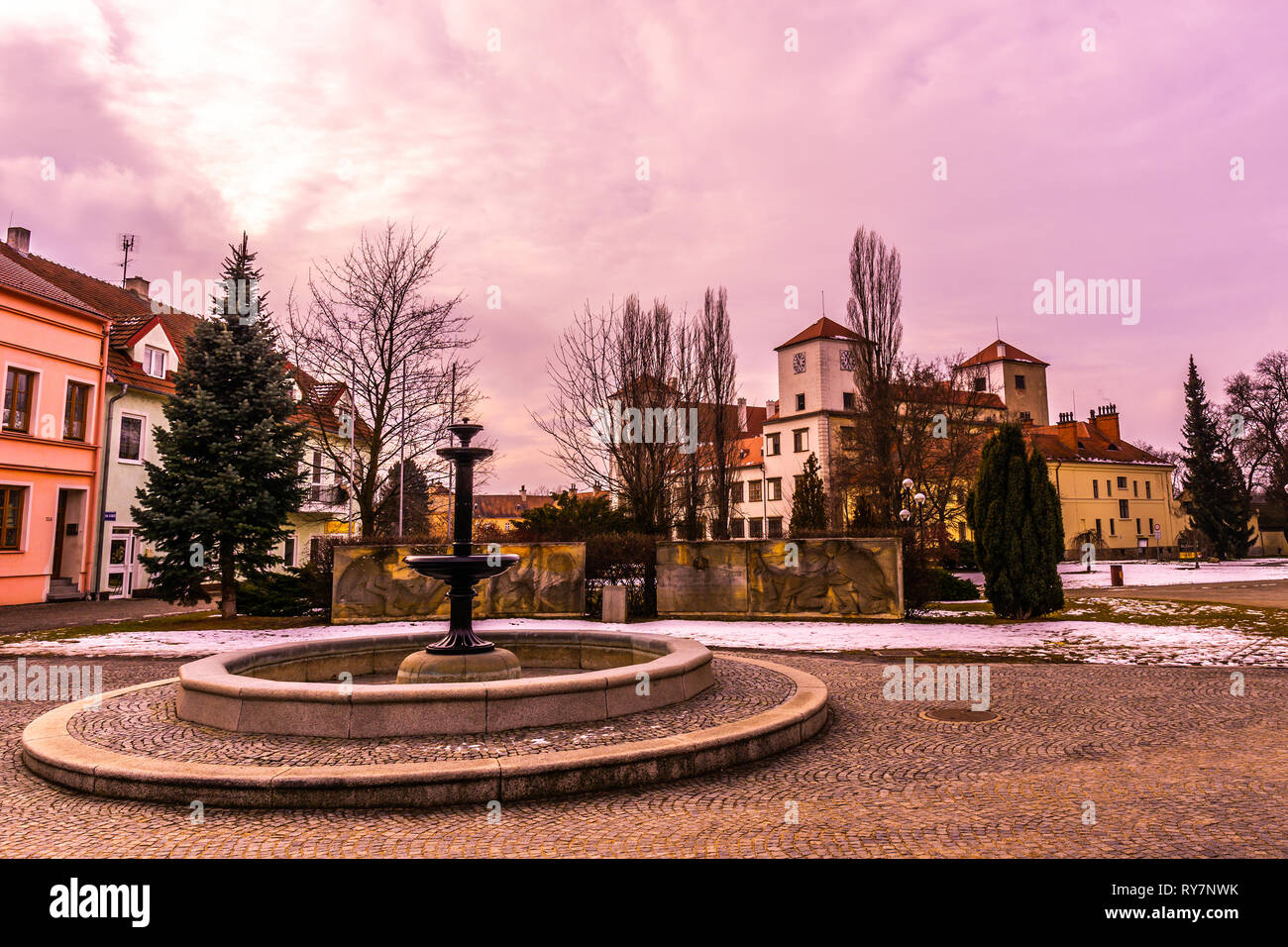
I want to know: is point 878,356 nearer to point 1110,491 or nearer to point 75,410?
point 75,410

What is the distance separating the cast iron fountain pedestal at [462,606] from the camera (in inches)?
314

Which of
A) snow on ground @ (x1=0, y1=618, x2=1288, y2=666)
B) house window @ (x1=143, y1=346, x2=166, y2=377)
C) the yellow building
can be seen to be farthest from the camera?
the yellow building

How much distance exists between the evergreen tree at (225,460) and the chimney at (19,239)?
60.4 ft

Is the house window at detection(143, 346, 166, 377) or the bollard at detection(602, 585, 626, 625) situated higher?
the house window at detection(143, 346, 166, 377)

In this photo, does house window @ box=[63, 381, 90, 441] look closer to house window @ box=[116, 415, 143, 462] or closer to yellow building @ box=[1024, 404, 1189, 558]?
house window @ box=[116, 415, 143, 462]

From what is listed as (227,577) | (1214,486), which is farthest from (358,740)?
(1214,486)

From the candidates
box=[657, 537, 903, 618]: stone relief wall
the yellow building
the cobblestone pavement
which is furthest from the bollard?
the yellow building

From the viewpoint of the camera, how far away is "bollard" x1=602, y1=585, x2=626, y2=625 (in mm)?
18031

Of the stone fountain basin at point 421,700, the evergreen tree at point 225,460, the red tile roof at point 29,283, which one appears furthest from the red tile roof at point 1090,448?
the stone fountain basin at point 421,700

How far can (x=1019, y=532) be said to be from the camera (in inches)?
709

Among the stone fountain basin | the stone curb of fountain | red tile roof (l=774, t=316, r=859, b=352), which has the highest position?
red tile roof (l=774, t=316, r=859, b=352)

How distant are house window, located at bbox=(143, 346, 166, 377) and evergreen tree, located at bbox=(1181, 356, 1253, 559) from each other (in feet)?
223

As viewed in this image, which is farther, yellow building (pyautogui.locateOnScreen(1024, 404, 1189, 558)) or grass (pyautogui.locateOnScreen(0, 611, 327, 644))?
yellow building (pyautogui.locateOnScreen(1024, 404, 1189, 558))

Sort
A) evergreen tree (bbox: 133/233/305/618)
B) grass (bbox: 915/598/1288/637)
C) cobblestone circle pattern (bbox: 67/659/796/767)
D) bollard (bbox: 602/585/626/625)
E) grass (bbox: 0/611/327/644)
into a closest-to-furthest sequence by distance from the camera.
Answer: cobblestone circle pattern (bbox: 67/659/796/767) < grass (bbox: 0/611/327/644) < grass (bbox: 915/598/1288/637) < bollard (bbox: 602/585/626/625) < evergreen tree (bbox: 133/233/305/618)
